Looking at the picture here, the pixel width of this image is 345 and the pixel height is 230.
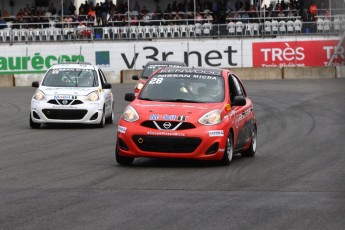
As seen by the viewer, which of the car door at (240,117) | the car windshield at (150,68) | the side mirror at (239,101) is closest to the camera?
the side mirror at (239,101)

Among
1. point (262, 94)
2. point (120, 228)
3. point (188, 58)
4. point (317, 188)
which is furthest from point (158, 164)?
point (188, 58)

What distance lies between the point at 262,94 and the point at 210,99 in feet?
74.3

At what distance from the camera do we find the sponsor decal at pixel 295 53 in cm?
5097

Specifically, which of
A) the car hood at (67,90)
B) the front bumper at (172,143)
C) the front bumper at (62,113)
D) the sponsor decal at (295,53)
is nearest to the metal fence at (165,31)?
the sponsor decal at (295,53)

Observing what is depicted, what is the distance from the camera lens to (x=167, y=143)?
1407 centimetres

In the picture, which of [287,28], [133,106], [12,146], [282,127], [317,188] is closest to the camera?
[317,188]

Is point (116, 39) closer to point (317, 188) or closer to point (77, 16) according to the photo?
point (77, 16)

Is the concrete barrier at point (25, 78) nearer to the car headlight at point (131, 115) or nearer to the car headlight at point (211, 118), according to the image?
the car headlight at point (131, 115)

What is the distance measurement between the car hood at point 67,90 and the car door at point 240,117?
7.44 meters

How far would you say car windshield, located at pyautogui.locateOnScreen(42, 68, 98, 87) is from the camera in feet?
78.7

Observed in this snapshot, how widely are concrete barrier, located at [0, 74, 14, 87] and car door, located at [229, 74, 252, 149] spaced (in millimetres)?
32537

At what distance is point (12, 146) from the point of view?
18.5 m

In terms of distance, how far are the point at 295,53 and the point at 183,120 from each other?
124 ft

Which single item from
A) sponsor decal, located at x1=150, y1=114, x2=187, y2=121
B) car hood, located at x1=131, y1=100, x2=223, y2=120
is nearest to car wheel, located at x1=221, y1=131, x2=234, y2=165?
car hood, located at x1=131, y1=100, x2=223, y2=120
